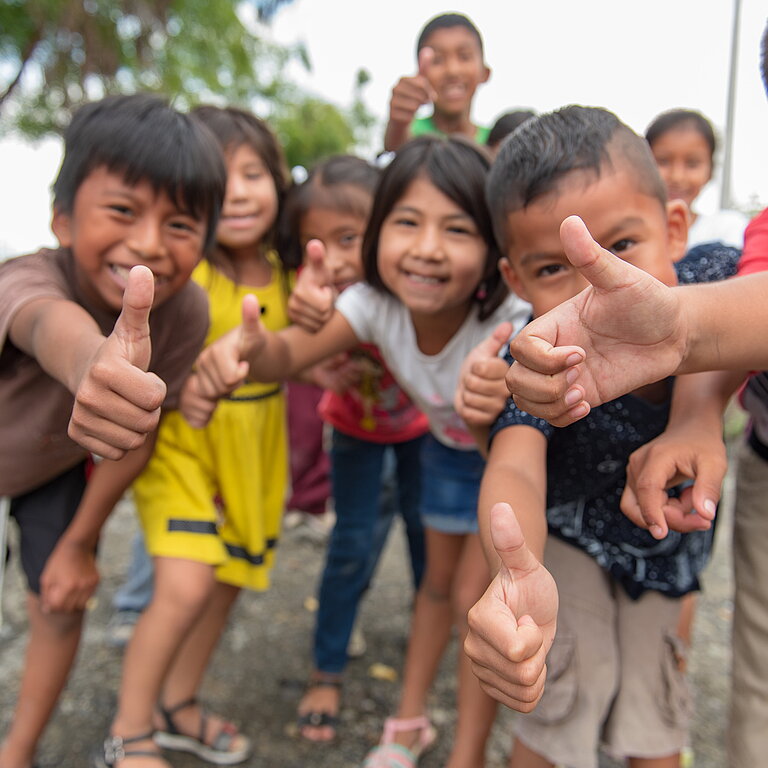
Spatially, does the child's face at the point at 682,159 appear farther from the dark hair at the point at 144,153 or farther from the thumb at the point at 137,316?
the thumb at the point at 137,316

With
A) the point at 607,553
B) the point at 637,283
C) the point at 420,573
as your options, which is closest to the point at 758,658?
the point at 607,553

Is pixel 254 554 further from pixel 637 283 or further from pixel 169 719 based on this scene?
pixel 637 283

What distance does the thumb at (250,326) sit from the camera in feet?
4.81

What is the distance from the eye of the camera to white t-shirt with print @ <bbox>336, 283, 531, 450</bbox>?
1767mm

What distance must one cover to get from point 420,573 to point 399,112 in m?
1.55

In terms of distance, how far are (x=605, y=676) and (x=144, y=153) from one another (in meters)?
1.41

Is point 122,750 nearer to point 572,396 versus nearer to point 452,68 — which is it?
point 572,396

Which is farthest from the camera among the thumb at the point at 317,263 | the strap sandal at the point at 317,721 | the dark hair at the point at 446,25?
the dark hair at the point at 446,25

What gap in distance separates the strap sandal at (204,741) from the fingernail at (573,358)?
1.60 metres

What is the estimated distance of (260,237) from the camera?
2.13m

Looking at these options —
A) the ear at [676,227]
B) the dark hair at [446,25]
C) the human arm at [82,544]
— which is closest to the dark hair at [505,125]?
the dark hair at [446,25]

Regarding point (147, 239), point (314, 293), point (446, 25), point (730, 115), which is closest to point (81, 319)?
point (147, 239)

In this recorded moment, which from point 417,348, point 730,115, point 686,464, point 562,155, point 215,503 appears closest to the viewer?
point 686,464

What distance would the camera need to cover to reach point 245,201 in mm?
2033
